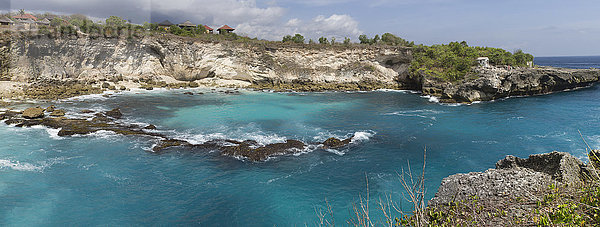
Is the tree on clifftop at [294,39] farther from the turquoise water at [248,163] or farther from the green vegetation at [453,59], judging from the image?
the turquoise water at [248,163]

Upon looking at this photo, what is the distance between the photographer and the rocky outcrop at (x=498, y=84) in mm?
42562

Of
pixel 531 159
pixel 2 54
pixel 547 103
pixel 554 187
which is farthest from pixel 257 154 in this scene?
pixel 2 54

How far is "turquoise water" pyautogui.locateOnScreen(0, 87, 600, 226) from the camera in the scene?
13375 mm

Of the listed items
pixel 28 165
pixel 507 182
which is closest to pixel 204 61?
pixel 28 165

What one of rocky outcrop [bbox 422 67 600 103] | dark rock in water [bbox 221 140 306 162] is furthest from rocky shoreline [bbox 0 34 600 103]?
dark rock in water [bbox 221 140 306 162]

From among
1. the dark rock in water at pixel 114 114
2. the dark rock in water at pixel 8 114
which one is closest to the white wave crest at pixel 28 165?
the dark rock in water at pixel 114 114

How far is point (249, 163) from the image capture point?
18.8 meters

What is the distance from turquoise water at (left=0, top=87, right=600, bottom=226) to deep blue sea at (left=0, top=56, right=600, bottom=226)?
0.08m

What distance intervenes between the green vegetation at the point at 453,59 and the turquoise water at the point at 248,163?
1533 cm

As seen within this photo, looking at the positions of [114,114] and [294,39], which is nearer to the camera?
[114,114]

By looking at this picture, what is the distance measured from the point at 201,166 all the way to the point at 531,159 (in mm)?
16031

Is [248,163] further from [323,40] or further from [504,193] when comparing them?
[323,40]

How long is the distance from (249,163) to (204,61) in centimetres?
4521

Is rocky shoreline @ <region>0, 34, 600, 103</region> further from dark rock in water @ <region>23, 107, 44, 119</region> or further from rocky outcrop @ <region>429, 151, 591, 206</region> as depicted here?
rocky outcrop @ <region>429, 151, 591, 206</region>
